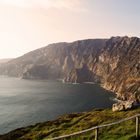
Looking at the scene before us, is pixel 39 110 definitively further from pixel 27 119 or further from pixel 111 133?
pixel 111 133

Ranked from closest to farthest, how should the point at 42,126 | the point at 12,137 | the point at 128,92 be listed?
the point at 12,137 → the point at 42,126 → the point at 128,92

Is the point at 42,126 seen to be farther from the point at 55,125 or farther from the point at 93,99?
the point at 93,99

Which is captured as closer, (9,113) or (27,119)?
(27,119)

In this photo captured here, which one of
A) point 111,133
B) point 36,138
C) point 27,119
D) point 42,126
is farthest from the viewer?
point 27,119

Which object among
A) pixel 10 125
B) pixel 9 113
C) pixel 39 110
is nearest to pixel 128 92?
pixel 39 110

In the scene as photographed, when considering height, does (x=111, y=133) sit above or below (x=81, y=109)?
above

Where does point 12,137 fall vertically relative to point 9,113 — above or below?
above

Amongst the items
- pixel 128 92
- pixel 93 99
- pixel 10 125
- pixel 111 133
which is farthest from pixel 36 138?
pixel 128 92

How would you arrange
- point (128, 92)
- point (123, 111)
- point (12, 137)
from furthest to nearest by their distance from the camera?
point (128, 92), point (12, 137), point (123, 111)

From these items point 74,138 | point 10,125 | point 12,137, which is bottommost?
point 10,125
